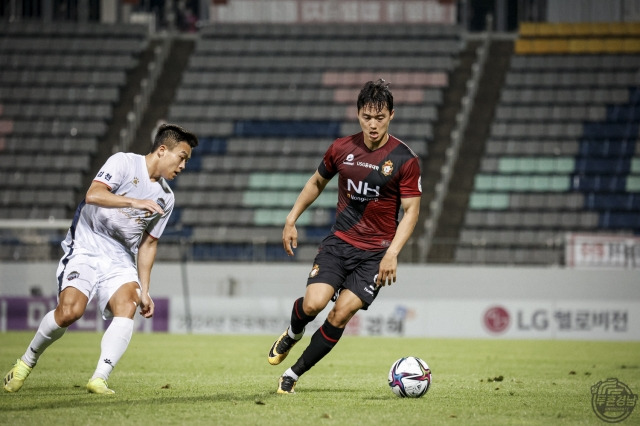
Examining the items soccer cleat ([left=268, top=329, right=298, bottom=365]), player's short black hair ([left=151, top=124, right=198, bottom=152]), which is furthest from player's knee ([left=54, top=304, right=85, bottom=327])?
soccer cleat ([left=268, top=329, right=298, bottom=365])

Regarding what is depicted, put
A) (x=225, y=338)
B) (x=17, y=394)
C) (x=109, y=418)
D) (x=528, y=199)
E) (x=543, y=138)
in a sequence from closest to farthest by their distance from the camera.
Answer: (x=109, y=418) < (x=17, y=394) < (x=225, y=338) < (x=528, y=199) < (x=543, y=138)

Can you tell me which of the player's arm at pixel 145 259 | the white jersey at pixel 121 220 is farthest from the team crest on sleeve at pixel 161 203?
the player's arm at pixel 145 259

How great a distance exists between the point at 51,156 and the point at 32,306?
8864 mm

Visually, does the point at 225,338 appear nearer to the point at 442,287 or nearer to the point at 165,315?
the point at 165,315

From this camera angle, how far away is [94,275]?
859 cm

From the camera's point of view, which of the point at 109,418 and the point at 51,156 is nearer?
the point at 109,418

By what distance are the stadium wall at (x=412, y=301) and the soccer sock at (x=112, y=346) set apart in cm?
1392

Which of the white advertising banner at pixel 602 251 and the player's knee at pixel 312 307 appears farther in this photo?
the white advertising banner at pixel 602 251

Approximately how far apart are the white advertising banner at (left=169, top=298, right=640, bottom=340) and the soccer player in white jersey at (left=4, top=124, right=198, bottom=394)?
1355 cm

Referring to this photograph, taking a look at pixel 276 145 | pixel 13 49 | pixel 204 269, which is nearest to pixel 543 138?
pixel 276 145

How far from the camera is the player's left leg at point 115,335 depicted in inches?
331

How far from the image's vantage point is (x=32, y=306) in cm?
2325

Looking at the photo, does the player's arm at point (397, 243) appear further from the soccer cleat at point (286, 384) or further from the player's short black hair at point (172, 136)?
the player's short black hair at point (172, 136)

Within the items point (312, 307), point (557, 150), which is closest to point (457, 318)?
point (557, 150)
